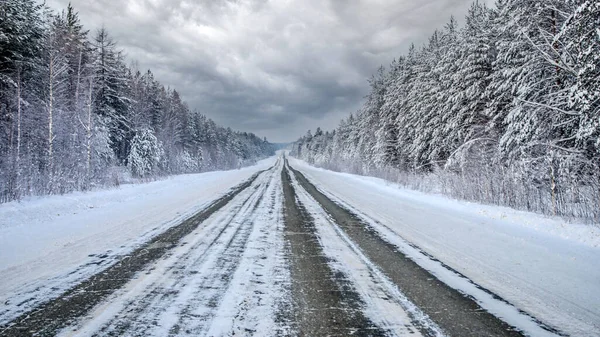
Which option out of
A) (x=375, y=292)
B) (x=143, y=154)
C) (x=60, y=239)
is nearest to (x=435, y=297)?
(x=375, y=292)

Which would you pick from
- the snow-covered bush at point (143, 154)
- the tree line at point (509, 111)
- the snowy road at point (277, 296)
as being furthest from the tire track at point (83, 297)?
the snow-covered bush at point (143, 154)

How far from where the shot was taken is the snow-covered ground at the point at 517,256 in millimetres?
2887

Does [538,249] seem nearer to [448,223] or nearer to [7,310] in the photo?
[448,223]

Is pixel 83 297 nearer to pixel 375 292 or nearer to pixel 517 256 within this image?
pixel 375 292

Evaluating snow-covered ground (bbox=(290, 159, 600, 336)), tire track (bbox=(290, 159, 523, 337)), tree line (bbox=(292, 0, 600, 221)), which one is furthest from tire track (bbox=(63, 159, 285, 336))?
tree line (bbox=(292, 0, 600, 221))

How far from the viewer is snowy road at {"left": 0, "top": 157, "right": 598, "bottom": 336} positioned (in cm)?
237

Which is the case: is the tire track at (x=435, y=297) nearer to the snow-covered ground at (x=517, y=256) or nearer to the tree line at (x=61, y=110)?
the snow-covered ground at (x=517, y=256)

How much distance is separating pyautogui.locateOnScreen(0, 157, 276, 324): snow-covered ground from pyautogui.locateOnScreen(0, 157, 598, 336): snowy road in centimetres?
30

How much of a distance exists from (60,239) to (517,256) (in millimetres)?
8066

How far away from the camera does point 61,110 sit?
16.7 meters

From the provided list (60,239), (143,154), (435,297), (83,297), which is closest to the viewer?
(83,297)

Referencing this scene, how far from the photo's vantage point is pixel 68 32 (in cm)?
2164

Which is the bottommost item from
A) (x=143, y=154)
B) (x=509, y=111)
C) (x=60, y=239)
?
(x=60, y=239)

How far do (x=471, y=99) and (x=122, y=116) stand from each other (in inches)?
1113
